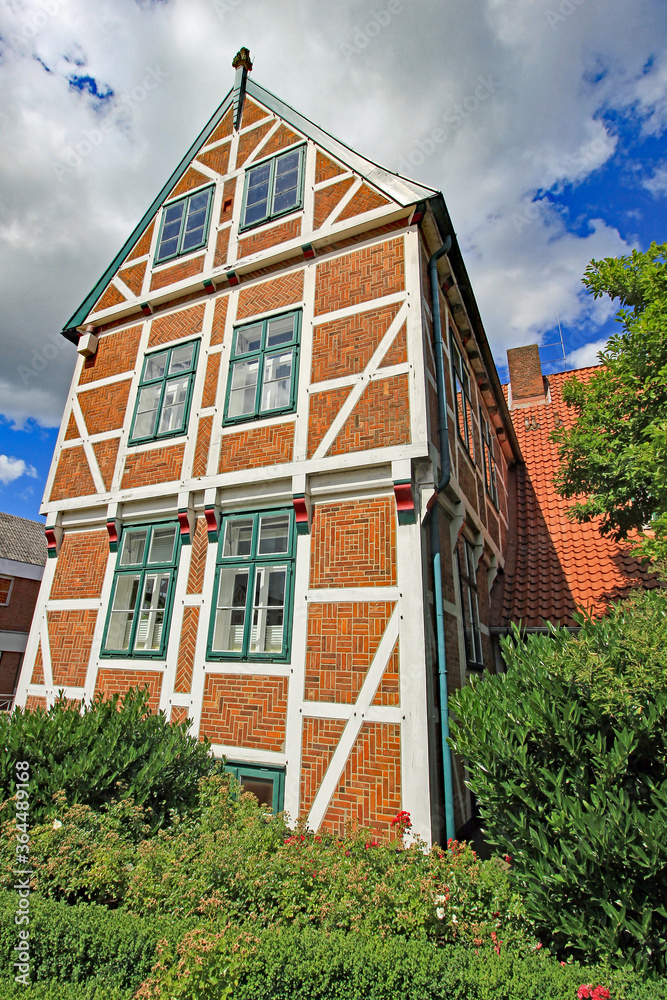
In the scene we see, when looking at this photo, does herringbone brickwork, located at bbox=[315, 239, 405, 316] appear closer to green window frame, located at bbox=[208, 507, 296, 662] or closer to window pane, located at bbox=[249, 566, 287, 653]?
green window frame, located at bbox=[208, 507, 296, 662]

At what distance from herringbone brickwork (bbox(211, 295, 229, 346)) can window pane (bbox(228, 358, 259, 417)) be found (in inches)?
29.6

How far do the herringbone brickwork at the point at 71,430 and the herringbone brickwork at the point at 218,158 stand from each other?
5853mm

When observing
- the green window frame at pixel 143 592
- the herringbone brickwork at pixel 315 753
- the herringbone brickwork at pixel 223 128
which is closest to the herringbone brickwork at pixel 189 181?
the herringbone brickwork at pixel 223 128

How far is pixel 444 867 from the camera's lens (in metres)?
4.34

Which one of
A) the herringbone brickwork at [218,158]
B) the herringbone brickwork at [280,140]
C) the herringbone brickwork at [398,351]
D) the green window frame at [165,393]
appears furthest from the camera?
the herringbone brickwork at [218,158]

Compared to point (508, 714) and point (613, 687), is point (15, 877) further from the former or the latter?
point (613, 687)

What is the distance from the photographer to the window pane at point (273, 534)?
24.2 ft

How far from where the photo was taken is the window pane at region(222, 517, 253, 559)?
772 cm

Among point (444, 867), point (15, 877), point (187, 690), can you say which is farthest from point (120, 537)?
point (444, 867)

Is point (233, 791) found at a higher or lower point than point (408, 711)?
lower

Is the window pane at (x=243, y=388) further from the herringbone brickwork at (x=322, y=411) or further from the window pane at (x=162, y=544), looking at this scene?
the window pane at (x=162, y=544)

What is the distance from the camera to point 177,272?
10.0 m

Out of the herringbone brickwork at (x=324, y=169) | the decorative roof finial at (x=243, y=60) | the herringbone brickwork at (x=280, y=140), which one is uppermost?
the decorative roof finial at (x=243, y=60)

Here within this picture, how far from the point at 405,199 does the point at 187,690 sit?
26.3ft
